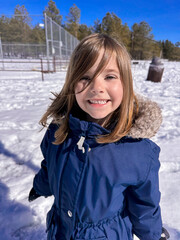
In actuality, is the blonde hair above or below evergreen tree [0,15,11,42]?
below

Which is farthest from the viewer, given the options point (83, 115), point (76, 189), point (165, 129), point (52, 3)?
point (52, 3)

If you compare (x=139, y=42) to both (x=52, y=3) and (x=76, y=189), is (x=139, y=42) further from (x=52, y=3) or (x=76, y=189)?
(x=76, y=189)

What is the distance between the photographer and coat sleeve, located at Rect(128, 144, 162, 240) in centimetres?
85

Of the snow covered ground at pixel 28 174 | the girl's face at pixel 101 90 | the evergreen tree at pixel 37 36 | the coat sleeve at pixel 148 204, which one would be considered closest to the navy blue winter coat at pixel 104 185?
the coat sleeve at pixel 148 204

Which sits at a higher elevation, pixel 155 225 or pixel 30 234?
pixel 155 225

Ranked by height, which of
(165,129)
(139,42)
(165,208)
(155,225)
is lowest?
(165,208)

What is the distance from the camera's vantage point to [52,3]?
35.5m

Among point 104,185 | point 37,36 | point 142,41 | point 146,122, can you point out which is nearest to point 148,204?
point 104,185

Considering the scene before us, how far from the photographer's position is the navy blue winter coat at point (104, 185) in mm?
836

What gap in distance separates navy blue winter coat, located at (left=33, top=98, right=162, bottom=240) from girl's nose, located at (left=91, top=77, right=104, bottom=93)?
17 cm

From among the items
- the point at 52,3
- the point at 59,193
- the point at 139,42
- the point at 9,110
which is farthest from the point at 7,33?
the point at 139,42

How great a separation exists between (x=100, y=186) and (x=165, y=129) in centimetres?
261

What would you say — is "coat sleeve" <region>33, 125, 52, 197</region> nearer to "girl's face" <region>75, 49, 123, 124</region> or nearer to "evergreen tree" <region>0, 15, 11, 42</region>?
"girl's face" <region>75, 49, 123, 124</region>

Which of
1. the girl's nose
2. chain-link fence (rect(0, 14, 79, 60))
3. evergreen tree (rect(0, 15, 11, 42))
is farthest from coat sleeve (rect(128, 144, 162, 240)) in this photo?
evergreen tree (rect(0, 15, 11, 42))
